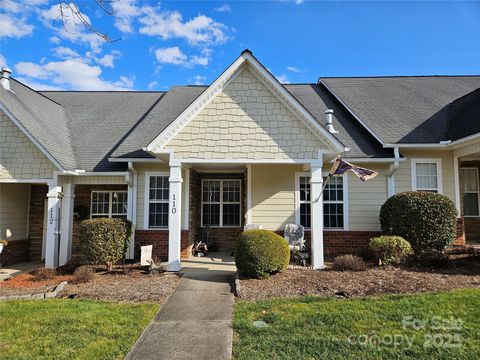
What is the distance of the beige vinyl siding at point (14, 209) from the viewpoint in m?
11.1

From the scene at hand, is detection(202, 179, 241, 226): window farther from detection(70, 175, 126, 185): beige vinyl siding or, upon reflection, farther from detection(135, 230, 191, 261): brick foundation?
detection(70, 175, 126, 185): beige vinyl siding

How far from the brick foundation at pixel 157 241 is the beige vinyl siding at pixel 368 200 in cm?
594

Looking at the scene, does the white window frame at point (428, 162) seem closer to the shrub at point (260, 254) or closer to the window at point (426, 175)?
the window at point (426, 175)

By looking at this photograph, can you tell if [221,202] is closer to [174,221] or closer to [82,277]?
[174,221]

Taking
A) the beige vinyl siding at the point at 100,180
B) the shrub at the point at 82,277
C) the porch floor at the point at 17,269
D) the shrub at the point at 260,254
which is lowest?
the porch floor at the point at 17,269

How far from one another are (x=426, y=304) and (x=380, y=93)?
11317 millimetres

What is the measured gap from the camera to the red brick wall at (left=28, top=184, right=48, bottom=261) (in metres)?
12.3

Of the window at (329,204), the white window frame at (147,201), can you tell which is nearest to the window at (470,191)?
the window at (329,204)

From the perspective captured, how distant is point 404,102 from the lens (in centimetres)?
1396

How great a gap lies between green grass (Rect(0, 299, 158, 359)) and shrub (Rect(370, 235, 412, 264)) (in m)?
6.08

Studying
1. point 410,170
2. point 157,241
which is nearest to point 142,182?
point 157,241

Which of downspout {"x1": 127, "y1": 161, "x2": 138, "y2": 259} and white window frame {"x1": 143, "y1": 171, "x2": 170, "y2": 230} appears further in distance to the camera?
white window frame {"x1": 143, "y1": 171, "x2": 170, "y2": 230}

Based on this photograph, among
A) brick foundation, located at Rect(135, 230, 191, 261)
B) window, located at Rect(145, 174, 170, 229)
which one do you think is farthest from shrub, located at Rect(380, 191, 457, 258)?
window, located at Rect(145, 174, 170, 229)

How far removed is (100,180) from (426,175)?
11690 mm
